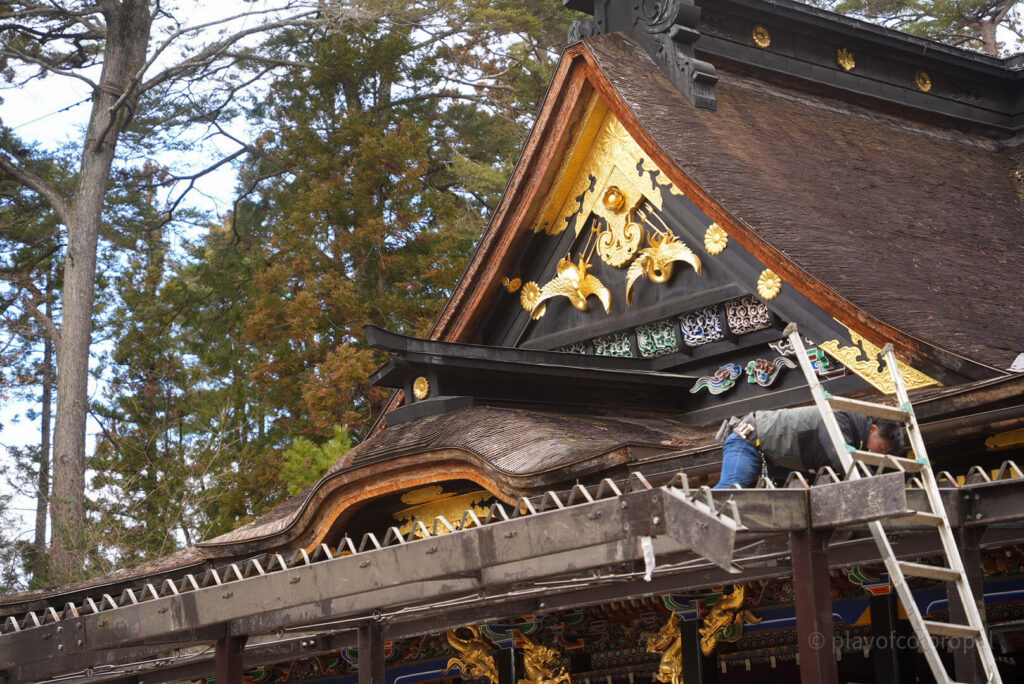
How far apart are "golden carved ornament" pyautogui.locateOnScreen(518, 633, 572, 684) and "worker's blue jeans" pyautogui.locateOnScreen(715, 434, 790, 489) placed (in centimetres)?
382

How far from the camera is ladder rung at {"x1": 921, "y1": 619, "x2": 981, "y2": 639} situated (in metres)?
4.44

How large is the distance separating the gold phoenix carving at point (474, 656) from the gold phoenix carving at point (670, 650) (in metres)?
1.36

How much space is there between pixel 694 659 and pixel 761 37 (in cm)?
591

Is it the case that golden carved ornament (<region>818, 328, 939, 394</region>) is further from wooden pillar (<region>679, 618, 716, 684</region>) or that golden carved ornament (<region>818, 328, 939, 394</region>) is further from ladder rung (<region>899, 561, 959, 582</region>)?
ladder rung (<region>899, 561, 959, 582</region>)

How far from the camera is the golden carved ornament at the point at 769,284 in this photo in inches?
312

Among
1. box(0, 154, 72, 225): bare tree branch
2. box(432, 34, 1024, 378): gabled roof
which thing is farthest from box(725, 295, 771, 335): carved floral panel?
box(0, 154, 72, 225): bare tree branch

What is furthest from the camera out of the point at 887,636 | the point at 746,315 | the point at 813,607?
the point at 746,315

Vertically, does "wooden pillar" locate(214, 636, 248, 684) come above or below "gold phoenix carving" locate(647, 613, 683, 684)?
below

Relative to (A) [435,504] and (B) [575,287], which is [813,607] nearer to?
(A) [435,504]

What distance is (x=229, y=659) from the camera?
21.6 feet

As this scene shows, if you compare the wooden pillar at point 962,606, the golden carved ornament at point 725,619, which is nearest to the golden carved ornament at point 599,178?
the golden carved ornament at point 725,619

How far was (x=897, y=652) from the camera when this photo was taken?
720cm

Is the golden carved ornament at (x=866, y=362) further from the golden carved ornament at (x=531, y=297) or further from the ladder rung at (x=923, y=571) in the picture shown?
the golden carved ornament at (x=531, y=297)

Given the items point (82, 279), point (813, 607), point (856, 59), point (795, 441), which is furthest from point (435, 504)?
point (82, 279)
